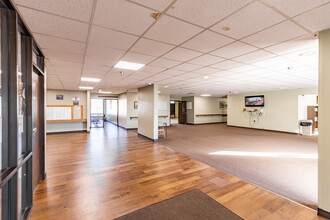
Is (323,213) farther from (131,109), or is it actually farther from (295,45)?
(131,109)

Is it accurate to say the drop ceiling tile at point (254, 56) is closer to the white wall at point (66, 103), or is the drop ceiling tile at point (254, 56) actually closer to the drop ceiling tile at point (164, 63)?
the drop ceiling tile at point (164, 63)

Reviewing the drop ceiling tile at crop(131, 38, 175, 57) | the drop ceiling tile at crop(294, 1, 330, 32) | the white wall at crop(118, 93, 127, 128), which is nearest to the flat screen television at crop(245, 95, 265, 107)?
the white wall at crop(118, 93, 127, 128)

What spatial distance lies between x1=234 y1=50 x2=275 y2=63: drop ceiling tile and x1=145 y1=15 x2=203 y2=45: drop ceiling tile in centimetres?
147

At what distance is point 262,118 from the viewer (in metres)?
9.76

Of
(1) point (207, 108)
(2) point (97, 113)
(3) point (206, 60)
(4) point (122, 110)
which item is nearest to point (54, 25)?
(3) point (206, 60)

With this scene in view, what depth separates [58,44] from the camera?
2.51 metres

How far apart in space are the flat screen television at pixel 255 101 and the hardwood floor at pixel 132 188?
25.8ft

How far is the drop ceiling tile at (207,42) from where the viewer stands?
2.19 meters

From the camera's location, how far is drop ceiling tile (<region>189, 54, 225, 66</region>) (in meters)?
3.12

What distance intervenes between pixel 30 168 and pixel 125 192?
1425mm

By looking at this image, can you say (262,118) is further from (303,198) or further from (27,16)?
(27,16)

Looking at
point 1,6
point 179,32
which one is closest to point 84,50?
point 1,6

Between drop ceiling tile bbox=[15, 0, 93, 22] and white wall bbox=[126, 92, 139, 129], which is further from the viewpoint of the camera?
white wall bbox=[126, 92, 139, 129]

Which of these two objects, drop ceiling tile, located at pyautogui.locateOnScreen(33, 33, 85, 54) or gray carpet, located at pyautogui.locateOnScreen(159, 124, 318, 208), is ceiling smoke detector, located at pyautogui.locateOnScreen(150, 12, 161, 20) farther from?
gray carpet, located at pyautogui.locateOnScreen(159, 124, 318, 208)
